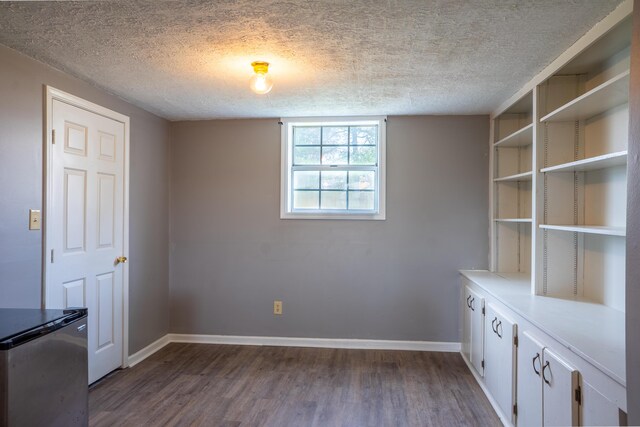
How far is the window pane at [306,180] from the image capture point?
146 inches

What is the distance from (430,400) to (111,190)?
2930mm

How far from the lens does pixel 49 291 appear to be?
92.2 inches

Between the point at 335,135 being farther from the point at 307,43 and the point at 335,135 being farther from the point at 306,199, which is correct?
the point at 307,43

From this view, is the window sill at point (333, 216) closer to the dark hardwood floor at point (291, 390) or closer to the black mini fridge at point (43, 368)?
the dark hardwood floor at point (291, 390)

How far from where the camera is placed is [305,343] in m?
3.61

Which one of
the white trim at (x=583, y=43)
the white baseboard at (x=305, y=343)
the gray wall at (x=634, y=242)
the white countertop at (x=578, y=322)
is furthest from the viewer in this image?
the white baseboard at (x=305, y=343)

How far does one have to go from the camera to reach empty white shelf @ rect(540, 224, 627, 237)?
65.8 inches

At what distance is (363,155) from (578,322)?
2.34m

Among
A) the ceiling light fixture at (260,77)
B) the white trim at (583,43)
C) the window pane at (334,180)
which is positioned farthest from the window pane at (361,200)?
the ceiling light fixture at (260,77)

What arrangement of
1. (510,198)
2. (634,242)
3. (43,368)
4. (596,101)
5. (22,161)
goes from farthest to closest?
1. (510,198)
2. (22,161)
3. (596,101)
4. (43,368)
5. (634,242)

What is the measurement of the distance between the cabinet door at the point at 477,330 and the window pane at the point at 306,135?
2068 millimetres

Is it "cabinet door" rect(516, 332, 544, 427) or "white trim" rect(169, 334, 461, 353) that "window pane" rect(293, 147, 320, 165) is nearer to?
"white trim" rect(169, 334, 461, 353)

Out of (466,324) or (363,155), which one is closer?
(466,324)

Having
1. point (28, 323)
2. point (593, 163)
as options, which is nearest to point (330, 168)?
point (593, 163)
